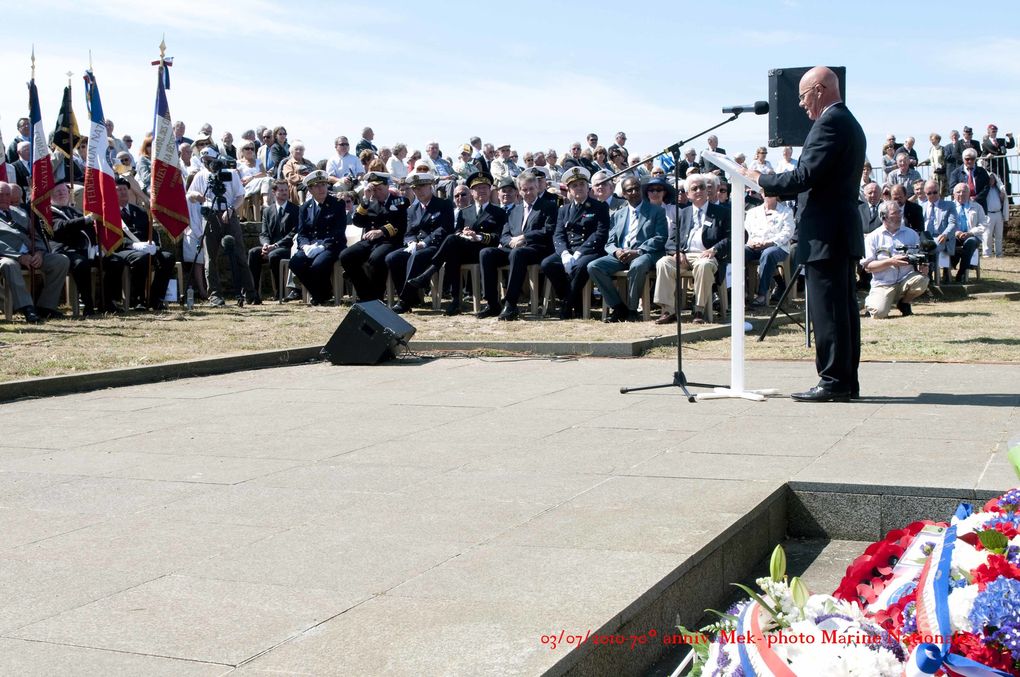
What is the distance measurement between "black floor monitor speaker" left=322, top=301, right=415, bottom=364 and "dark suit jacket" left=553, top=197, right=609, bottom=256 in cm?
435

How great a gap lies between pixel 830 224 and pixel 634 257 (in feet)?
22.2

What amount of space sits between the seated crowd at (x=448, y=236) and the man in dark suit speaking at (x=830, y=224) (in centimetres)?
539

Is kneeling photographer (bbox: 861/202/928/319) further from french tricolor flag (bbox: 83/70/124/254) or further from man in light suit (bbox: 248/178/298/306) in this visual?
french tricolor flag (bbox: 83/70/124/254)

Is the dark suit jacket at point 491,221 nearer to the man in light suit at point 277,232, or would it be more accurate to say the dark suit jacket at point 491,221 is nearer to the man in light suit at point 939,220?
the man in light suit at point 277,232

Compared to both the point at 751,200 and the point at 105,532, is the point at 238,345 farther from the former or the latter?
the point at 751,200

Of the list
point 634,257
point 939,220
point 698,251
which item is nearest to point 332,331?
point 634,257

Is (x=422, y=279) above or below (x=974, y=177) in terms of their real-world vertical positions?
below

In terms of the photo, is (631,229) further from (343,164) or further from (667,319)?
(343,164)

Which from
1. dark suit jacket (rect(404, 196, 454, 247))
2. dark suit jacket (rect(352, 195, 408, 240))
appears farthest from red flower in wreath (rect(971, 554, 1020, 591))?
dark suit jacket (rect(352, 195, 408, 240))

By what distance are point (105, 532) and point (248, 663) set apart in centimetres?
176

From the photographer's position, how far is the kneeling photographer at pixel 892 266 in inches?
567

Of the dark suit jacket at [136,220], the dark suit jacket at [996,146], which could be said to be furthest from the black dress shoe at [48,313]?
the dark suit jacket at [996,146]

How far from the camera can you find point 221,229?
17.5m

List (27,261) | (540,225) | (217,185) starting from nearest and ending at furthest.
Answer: (27,261) → (540,225) → (217,185)
